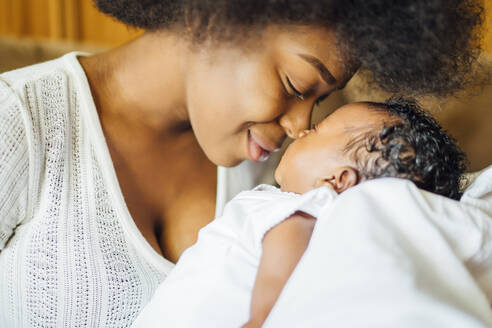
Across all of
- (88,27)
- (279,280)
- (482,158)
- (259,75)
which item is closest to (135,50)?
(259,75)

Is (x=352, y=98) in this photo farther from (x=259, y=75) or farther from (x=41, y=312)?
(x=41, y=312)

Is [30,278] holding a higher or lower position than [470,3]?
lower

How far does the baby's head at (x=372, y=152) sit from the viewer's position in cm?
68

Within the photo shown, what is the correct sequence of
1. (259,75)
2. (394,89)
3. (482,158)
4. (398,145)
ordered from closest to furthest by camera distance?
(398,145), (259,75), (394,89), (482,158)

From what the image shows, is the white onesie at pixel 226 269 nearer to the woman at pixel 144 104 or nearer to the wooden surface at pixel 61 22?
the woman at pixel 144 104

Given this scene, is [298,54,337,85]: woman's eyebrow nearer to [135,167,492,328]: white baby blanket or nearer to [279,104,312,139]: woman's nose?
[279,104,312,139]: woman's nose

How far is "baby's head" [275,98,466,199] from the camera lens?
27.0 inches

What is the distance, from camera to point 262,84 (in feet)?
2.61

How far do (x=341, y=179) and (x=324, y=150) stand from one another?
2.4 inches

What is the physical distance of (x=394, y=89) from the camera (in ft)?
2.97

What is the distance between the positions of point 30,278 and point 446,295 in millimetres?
702

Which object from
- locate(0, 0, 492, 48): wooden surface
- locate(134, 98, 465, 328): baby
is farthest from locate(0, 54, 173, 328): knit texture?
locate(0, 0, 492, 48): wooden surface

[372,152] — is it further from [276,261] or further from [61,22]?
[61,22]

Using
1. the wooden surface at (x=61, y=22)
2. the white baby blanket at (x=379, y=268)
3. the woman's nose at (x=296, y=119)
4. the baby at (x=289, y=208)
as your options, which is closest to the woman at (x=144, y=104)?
the woman's nose at (x=296, y=119)
